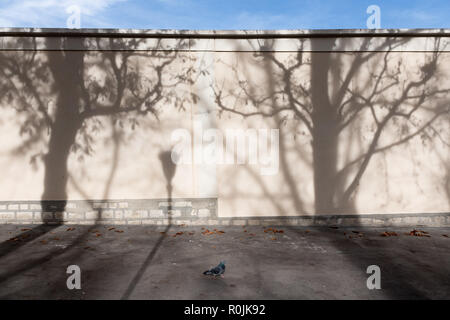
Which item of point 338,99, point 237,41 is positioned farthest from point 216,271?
point 237,41

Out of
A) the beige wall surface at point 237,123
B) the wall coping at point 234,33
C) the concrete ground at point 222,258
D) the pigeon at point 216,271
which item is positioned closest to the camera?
the concrete ground at point 222,258

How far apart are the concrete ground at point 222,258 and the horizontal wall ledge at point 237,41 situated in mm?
4141

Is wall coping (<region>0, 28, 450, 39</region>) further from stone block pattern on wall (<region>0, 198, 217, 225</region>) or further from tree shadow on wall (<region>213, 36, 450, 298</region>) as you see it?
stone block pattern on wall (<region>0, 198, 217, 225</region>)

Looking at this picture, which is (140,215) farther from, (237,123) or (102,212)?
(237,123)

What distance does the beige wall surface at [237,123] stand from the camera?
7383 mm

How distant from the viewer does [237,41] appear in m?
7.42

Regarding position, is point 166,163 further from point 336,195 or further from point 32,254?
point 336,195

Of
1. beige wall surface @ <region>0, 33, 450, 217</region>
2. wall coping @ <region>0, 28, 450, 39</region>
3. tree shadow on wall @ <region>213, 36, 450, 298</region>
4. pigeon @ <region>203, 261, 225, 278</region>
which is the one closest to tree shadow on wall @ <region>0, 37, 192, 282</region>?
beige wall surface @ <region>0, 33, 450, 217</region>

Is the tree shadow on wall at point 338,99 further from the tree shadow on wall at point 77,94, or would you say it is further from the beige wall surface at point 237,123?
the tree shadow on wall at point 77,94

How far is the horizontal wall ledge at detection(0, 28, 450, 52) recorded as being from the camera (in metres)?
Result: 7.31

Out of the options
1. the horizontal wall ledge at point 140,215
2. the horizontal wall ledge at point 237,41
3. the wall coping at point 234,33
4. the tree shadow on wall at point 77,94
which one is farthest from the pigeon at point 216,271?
the wall coping at point 234,33

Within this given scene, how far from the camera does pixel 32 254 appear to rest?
17.7ft

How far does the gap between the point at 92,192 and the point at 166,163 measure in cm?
185
